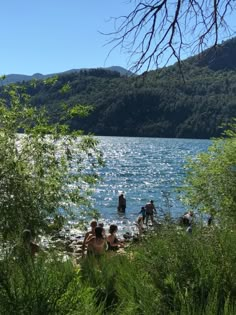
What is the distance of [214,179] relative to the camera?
1588cm

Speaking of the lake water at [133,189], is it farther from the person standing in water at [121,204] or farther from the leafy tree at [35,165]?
the leafy tree at [35,165]

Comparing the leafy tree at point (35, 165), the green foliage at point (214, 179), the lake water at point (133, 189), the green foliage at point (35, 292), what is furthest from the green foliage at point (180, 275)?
the lake water at point (133, 189)

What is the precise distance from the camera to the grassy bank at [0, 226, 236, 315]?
4.57 metres

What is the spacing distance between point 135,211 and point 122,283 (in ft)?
116

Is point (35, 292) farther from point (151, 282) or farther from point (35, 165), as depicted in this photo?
point (35, 165)

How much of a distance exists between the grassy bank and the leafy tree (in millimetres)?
1845

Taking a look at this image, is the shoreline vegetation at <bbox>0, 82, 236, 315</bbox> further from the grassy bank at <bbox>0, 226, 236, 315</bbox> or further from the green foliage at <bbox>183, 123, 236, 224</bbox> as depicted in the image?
the green foliage at <bbox>183, 123, 236, 224</bbox>

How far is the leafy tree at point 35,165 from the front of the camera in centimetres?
808

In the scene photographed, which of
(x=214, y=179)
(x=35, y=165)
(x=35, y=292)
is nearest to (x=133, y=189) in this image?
(x=214, y=179)

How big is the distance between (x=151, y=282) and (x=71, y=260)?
6.37 feet

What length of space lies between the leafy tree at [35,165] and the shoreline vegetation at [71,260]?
0.9 inches

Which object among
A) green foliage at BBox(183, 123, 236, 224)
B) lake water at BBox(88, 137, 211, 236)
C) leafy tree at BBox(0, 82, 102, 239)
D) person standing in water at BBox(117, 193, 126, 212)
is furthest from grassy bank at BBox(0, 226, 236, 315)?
person standing in water at BBox(117, 193, 126, 212)

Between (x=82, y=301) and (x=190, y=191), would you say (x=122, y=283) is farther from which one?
(x=190, y=191)

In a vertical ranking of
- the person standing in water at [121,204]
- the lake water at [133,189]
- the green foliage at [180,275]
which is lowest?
the lake water at [133,189]
